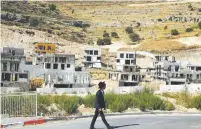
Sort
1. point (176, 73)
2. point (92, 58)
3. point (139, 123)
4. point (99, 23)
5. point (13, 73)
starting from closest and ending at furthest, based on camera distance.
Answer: point (139, 123)
point (13, 73)
point (176, 73)
point (92, 58)
point (99, 23)

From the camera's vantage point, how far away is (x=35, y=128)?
56.7 feet

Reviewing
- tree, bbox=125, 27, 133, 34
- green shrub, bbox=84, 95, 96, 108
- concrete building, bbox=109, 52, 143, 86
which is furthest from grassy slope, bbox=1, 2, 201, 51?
green shrub, bbox=84, 95, 96, 108

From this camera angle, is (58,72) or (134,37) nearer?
(58,72)

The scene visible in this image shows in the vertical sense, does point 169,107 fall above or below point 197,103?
below

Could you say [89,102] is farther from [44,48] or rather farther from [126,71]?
[44,48]

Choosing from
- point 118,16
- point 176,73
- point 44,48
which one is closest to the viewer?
point 176,73

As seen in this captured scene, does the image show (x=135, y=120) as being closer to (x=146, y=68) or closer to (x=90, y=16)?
(x=146, y=68)

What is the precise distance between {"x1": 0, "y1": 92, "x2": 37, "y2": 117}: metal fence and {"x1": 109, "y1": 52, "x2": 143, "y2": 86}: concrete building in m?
50.6

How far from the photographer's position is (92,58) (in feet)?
287

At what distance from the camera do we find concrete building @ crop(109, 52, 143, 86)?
2843 inches

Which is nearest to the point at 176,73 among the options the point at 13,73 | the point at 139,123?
the point at 13,73

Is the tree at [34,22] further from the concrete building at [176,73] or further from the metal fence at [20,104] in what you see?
the metal fence at [20,104]

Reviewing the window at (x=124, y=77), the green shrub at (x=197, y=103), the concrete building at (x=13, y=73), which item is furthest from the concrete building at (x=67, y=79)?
the green shrub at (x=197, y=103)

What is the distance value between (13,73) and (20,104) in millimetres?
40544
